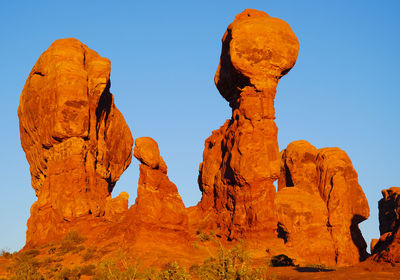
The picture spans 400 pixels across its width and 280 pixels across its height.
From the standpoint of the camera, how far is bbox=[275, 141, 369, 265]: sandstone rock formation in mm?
62812

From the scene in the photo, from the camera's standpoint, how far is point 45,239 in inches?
1870

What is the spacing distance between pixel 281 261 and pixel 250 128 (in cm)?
1207

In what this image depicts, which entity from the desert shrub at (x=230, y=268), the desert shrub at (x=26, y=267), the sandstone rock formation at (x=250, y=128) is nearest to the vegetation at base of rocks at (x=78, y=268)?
the desert shrub at (x=26, y=267)

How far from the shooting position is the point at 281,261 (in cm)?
4350

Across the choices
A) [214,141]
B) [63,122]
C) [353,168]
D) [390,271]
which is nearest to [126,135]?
[214,141]

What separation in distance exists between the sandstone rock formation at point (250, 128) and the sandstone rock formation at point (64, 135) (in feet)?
33.9

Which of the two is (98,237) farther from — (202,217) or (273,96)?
(273,96)

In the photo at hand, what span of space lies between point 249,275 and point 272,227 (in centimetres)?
2431

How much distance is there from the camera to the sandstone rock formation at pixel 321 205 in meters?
62.8

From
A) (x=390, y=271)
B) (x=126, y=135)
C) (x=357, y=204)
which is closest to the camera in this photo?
(x=390, y=271)

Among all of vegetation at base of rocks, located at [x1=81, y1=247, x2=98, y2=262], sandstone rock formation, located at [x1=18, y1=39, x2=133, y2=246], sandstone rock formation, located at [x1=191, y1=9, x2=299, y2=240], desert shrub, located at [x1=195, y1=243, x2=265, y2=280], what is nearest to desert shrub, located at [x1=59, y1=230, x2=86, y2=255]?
vegetation at base of rocks, located at [x1=81, y1=247, x2=98, y2=262]

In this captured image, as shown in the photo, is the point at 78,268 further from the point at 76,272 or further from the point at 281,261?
the point at 281,261

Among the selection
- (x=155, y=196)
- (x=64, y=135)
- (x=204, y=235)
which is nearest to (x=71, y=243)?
(x=155, y=196)

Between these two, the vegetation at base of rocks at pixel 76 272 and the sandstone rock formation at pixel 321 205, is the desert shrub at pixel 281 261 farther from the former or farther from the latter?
the sandstone rock formation at pixel 321 205
